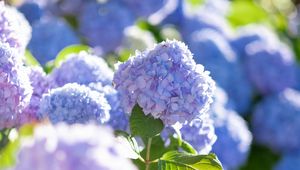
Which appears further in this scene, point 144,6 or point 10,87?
point 144,6

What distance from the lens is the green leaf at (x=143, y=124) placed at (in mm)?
841

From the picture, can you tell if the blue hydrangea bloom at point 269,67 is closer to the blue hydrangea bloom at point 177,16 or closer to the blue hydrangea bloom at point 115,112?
the blue hydrangea bloom at point 177,16

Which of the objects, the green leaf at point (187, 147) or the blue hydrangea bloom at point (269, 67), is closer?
the green leaf at point (187, 147)

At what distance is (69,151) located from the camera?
492mm

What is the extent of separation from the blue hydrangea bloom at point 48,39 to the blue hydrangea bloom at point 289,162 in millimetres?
573

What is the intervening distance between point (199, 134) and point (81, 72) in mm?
167

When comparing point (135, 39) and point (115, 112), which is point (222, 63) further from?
point (115, 112)

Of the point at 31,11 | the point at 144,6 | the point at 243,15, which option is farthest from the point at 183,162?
the point at 243,15

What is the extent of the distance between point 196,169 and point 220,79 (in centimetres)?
112

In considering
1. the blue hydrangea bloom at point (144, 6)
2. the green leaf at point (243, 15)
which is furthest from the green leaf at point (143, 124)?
the green leaf at point (243, 15)

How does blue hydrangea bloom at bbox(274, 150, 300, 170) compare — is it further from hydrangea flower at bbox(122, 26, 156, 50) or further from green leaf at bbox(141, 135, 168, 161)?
green leaf at bbox(141, 135, 168, 161)

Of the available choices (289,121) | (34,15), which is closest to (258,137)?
(289,121)

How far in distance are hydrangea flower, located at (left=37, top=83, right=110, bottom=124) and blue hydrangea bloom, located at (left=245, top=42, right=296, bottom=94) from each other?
1.23m

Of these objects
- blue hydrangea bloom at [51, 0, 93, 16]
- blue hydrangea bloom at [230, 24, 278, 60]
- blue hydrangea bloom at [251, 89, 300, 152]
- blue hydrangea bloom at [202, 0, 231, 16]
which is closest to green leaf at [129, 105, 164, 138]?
blue hydrangea bloom at [51, 0, 93, 16]
